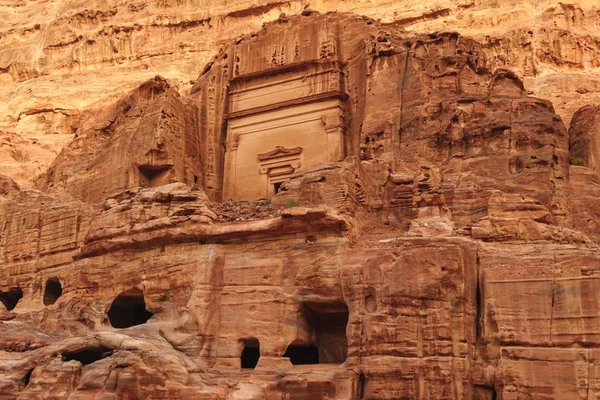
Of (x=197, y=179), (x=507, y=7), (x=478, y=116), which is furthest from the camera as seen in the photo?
(x=507, y=7)

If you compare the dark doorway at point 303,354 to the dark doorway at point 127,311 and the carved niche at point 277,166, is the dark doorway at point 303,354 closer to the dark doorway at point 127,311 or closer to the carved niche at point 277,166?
the dark doorway at point 127,311

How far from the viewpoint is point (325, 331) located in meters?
15.9

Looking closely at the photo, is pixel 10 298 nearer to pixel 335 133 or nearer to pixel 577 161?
pixel 335 133

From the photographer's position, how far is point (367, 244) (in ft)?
49.1

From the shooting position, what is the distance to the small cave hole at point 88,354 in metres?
14.1

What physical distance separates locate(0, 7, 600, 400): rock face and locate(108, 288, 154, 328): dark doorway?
0.28 ft

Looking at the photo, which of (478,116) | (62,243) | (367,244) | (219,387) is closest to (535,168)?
(478,116)

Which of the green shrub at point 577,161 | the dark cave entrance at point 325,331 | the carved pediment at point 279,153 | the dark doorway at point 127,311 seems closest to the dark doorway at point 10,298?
the dark doorway at point 127,311

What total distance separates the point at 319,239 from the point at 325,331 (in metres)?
2.33

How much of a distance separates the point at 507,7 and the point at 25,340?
117ft

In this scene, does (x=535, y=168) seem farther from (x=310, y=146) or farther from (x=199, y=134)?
(x=199, y=134)

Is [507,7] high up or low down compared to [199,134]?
up

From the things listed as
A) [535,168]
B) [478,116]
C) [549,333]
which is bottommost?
[549,333]

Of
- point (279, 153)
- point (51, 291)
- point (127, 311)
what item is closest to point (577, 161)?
point (279, 153)
